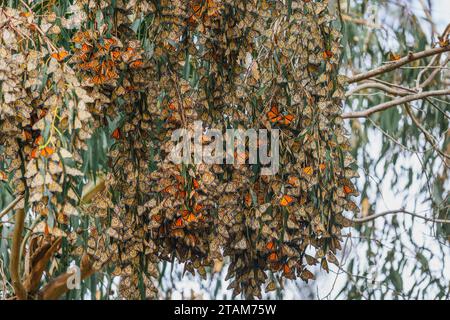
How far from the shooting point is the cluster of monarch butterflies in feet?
6.48

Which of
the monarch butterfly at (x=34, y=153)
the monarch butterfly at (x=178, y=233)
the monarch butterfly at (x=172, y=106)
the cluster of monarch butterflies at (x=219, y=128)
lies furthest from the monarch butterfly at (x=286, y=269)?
the monarch butterfly at (x=34, y=153)

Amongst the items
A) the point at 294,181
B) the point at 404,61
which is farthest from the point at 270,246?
the point at 404,61

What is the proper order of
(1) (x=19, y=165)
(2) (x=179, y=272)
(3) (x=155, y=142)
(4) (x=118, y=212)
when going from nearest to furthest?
1. (1) (x=19, y=165)
2. (4) (x=118, y=212)
3. (3) (x=155, y=142)
4. (2) (x=179, y=272)

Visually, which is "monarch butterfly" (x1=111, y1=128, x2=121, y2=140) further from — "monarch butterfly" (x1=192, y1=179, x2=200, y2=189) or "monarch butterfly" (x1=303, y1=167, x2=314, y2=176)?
"monarch butterfly" (x1=303, y1=167, x2=314, y2=176)

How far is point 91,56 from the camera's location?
1.93 m

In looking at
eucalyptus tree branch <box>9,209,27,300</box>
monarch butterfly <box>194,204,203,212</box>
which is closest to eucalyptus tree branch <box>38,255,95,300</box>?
eucalyptus tree branch <box>9,209,27,300</box>

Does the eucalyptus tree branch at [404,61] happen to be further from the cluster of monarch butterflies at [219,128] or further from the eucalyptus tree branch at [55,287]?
the eucalyptus tree branch at [55,287]

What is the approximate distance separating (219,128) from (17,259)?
48.5 inches

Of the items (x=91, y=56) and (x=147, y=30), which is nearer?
(x=91, y=56)

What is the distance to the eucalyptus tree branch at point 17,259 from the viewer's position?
9.17 feet
